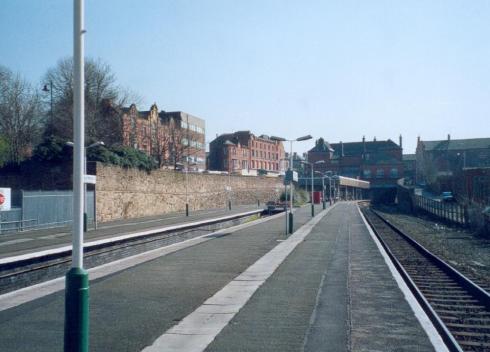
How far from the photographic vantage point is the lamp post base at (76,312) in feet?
16.8

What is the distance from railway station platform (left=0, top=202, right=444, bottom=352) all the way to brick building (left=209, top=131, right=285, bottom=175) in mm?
79307

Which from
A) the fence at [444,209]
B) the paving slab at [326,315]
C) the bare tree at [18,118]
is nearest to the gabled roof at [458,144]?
the fence at [444,209]

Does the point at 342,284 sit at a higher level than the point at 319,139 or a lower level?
lower

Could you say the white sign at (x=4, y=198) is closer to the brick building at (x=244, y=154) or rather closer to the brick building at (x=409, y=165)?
the brick building at (x=244, y=154)

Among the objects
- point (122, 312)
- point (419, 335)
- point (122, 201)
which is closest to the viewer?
point (419, 335)

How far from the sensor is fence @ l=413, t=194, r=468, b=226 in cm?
3737

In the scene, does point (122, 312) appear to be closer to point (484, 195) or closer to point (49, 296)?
point (49, 296)

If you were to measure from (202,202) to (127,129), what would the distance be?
500 inches

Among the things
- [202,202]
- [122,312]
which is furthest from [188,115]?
[122,312]

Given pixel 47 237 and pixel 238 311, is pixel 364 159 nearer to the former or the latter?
pixel 47 237

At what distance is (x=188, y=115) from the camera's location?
87500 mm

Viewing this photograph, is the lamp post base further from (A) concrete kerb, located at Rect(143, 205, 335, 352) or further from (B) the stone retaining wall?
(B) the stone retaining wall

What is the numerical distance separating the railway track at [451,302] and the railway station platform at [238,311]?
0.40 metres

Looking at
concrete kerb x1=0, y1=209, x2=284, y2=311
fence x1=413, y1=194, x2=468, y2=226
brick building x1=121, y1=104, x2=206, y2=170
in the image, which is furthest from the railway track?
brick building x1=121, y1=104, x2=206, y2=170
